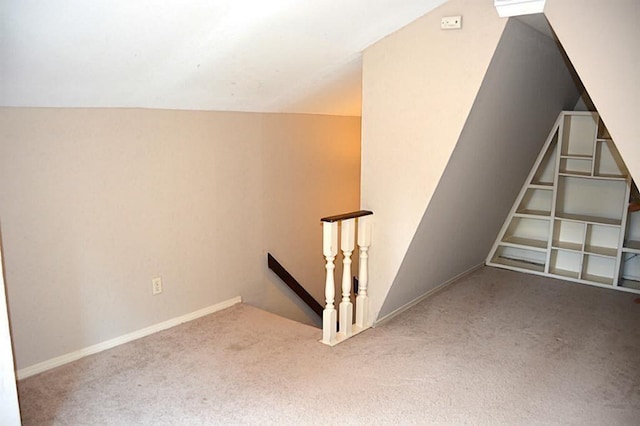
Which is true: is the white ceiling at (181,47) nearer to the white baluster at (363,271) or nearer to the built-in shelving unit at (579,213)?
the white baluster at (363,271)

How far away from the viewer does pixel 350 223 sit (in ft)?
10.5

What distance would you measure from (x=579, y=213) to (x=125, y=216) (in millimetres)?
3725

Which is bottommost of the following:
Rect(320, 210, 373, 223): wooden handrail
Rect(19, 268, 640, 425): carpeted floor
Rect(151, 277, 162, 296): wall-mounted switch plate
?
Rect(19, 268, 640, 425): carpeted floor

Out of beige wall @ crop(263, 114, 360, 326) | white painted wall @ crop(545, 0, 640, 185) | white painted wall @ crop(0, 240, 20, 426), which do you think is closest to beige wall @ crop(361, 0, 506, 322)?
white painted wall @ crop(545, 0, 640, 185)

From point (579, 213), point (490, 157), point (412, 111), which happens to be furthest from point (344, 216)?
point (579, 213)

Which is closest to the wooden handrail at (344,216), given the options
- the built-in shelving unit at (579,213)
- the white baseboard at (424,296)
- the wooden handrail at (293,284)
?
the white baseboard at (424,296)

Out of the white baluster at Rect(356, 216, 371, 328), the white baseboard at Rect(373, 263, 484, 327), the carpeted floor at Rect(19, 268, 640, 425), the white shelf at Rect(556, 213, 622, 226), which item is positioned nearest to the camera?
the carpeted floor at Rect(19, 268, 640, 425)

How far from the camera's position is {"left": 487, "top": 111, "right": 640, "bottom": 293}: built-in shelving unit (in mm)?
4273

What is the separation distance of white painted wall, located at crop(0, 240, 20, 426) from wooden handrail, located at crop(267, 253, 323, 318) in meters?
2.22

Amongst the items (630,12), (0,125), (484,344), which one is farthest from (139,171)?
(630,12)

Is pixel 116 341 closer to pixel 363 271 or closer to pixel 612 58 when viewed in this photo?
pixel 363 271

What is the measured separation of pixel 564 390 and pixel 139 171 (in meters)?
2.61

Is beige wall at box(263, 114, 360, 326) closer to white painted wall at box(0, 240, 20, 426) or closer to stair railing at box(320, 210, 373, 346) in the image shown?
stair railing at box(320, 210, 373, 346)

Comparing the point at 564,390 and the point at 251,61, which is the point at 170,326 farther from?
the point at 564,390
